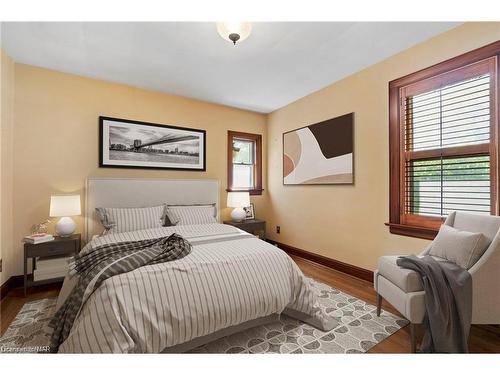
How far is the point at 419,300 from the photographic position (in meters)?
1.61

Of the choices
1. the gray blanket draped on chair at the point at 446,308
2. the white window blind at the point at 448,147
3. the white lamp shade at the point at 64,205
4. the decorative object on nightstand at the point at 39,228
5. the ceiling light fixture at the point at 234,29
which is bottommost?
the gray blanket draped on chair at the point at 446,308

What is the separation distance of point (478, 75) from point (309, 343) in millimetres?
2628

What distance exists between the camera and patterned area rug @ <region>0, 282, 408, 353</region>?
167cm

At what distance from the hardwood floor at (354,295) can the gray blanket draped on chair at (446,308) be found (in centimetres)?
21

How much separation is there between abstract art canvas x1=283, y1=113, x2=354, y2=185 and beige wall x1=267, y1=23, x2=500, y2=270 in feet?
0.32

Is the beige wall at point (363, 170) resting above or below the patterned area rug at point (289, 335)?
above

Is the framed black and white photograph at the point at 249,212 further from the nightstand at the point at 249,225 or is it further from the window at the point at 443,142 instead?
the window at the point at 443,142

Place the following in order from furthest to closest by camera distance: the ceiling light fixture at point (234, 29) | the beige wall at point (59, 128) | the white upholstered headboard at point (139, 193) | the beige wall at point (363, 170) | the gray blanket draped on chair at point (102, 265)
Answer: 1. the white upholstered headboard at point (139, 193)
2. the beige wall at point (59, 128)
3. the beige wall at point (363, 170)
4. the ceiling light fixture at point (234, 29)
5. the gray blanket draped on chair at point (102, 265)

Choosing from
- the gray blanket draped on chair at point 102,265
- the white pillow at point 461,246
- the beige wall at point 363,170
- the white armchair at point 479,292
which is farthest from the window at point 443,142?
the gray blanket draped on chair at point 102,265

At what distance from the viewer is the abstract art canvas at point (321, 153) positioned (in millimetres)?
3090
